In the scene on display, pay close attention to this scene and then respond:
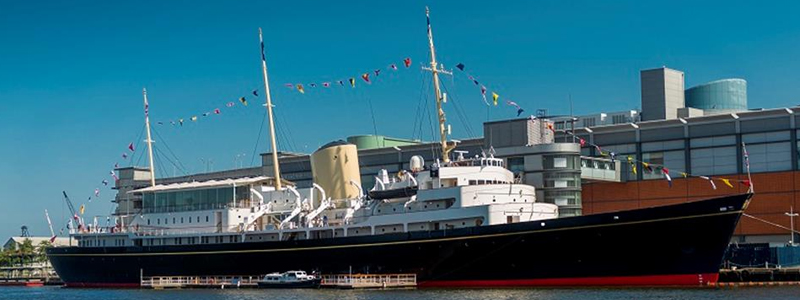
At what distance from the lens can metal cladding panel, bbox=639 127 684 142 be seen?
7275 centimetres

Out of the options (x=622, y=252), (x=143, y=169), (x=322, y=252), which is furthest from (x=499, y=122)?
(x=143, y=169)

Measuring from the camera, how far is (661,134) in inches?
2894

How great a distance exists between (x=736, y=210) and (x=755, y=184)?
77.8ft

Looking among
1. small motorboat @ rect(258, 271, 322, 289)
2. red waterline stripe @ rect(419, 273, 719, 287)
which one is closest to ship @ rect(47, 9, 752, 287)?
red waterline stripe @ rect(419, 273, 719, 287)

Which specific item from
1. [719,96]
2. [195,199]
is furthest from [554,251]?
[719,96]

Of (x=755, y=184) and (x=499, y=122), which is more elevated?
(x=499, y=122)

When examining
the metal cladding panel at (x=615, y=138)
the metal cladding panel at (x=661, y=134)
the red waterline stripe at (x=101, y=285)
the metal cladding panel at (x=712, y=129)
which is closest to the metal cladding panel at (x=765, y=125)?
the metal cladding panel at (x=712, y=129)

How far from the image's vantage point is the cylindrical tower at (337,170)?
60219mm

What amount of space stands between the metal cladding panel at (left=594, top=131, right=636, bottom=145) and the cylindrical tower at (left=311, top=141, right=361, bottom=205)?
870 inches

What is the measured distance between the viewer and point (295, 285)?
179 ft

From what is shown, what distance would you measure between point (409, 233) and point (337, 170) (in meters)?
9.74

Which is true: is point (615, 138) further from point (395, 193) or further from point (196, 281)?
point (196, 281)

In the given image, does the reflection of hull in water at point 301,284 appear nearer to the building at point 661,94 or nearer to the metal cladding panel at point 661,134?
the metal cladding panel at point 661,134

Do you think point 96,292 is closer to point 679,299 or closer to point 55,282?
point 55,282
